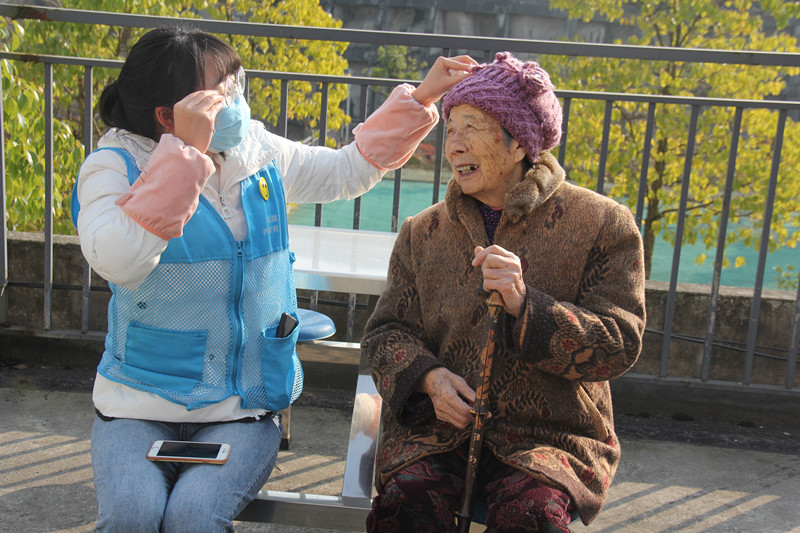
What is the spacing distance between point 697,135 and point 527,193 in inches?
253

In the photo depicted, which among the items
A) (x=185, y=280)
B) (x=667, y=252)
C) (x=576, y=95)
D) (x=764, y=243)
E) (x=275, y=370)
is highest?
(x=576, y=95)

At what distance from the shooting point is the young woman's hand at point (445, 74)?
7.43 ft

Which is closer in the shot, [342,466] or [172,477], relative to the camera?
[172,477]

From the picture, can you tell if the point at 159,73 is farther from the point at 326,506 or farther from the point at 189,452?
the point at 326,506

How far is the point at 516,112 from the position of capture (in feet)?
6.83

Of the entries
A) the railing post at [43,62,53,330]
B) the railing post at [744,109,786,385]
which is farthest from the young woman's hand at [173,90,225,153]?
the railing post at [744,109,786,385]

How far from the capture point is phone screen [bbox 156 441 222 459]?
1965 mm

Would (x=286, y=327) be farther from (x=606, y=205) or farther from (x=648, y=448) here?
A: (x=648, y=448)

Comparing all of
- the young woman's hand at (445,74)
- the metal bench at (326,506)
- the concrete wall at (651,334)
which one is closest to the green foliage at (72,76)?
the concrete wall at (651,334)

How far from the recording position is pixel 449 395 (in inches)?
79.7

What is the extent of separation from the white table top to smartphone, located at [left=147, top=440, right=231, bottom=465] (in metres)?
0.59

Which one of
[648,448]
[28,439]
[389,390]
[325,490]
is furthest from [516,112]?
[28,439]

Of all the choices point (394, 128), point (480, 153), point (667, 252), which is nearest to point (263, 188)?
point (394, 128)

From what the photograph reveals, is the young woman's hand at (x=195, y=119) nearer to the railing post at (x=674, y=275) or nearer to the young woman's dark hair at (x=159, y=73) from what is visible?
the young woman's dark hair at (x=159, y=73)
